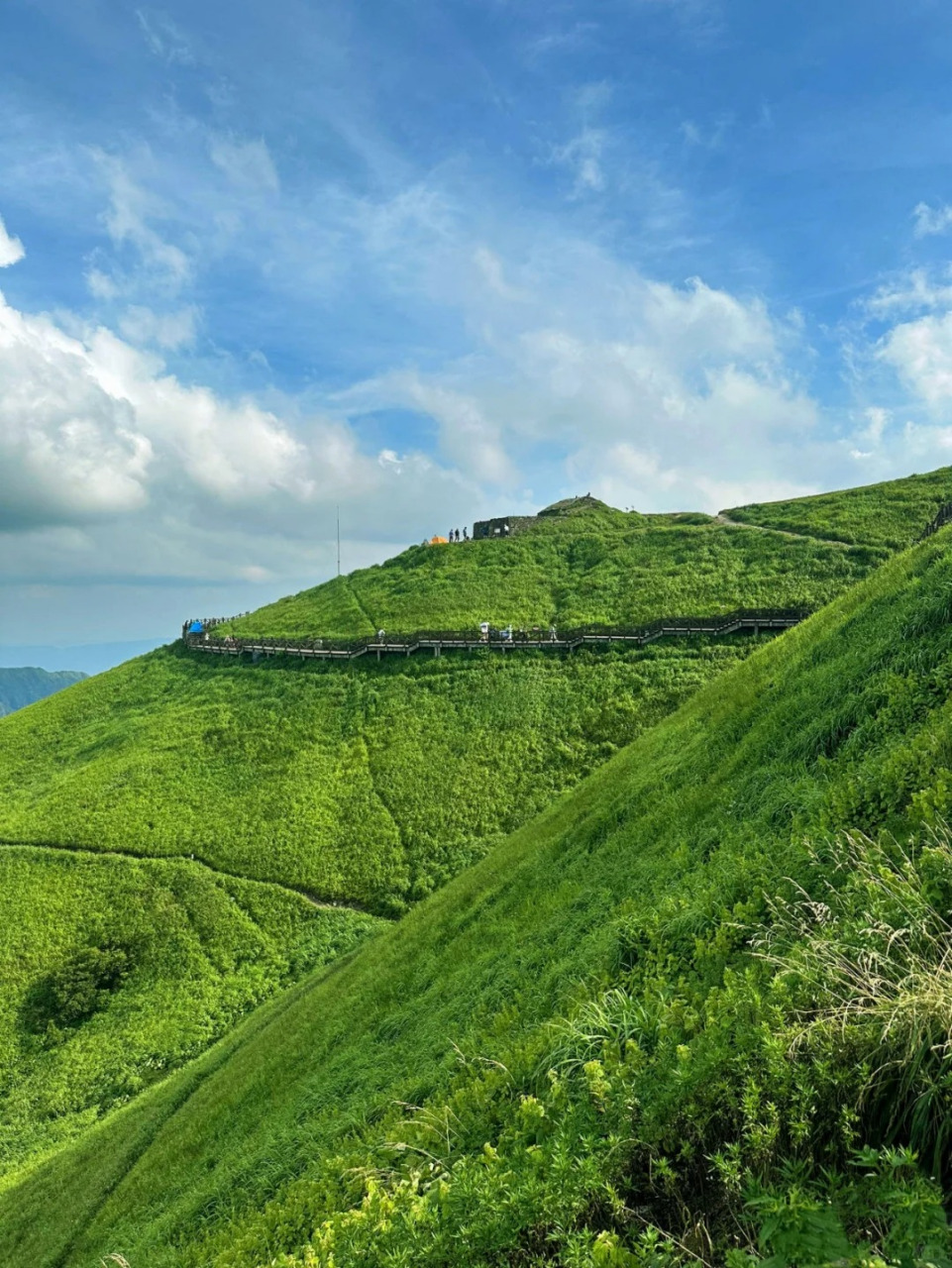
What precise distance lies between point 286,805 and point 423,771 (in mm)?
8933

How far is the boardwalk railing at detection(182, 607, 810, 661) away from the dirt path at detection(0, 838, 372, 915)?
21266 mm

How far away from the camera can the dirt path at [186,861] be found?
34.1 metres

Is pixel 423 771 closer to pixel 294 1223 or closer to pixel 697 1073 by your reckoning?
pixel 294 1223

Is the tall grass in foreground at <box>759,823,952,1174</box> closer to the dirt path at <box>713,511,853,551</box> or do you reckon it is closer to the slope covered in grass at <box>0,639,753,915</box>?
the slope covered in grass at <box>0,639,753,915</box>

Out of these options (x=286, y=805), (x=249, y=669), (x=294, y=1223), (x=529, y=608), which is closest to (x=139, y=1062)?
(x=286, y=805)

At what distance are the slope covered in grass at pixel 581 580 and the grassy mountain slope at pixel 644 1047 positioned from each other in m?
35.3

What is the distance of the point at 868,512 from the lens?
64688 mm

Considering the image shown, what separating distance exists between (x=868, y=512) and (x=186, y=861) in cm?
6735

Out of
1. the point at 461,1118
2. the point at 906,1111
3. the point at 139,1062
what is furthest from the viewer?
the point at 139,1062

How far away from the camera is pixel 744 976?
591cm

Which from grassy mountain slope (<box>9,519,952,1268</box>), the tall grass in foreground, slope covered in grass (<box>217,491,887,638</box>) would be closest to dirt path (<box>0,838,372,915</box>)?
grassy mountain slope (<box>9,519,952,1268</box>)

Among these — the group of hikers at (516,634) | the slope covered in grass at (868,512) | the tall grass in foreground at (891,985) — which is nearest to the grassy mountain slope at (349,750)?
the group of hikers at (516,634)

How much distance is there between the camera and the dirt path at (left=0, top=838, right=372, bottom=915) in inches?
1341

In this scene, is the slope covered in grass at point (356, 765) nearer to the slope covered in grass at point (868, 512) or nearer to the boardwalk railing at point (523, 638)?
the boardwalk railing at point (523, 638)
